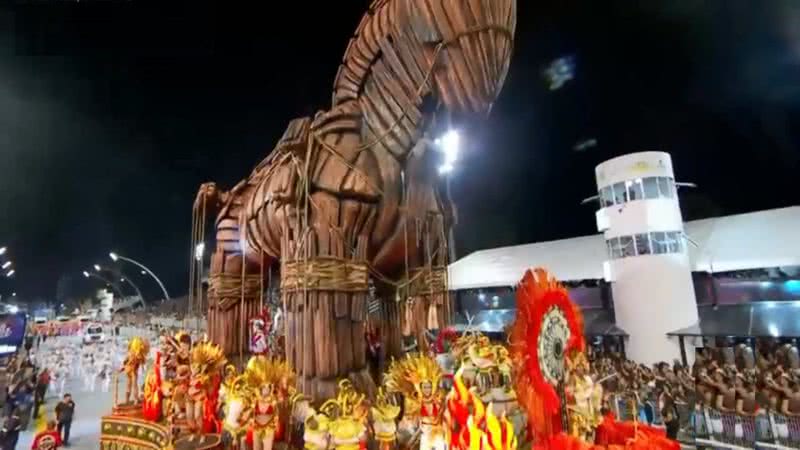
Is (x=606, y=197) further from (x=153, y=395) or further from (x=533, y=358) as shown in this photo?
(x=153, y=395)

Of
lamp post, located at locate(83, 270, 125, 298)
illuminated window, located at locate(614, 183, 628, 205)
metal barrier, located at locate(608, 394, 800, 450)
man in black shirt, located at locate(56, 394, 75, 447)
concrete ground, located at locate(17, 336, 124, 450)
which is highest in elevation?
illuminated window, located at locate(614, 183, 628, 205)

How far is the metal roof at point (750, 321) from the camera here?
943 centimetres

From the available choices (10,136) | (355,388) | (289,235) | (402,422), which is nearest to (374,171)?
(289,235)

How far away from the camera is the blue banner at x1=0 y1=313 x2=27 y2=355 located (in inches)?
382

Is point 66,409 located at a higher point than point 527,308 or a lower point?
lower

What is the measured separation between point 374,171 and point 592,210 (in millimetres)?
16083

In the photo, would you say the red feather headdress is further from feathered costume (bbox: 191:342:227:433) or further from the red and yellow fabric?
the red and yellow fabric

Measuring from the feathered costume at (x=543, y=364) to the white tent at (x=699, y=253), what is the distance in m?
6.36

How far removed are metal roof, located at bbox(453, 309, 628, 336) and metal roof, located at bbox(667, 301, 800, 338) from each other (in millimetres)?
1614

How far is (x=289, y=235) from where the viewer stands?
2.71 metres

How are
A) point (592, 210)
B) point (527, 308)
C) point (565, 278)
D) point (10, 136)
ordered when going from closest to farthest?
1. point (527, 308)
2. point (10, 136)
3. point (565, 278)
4. point (592, 210)

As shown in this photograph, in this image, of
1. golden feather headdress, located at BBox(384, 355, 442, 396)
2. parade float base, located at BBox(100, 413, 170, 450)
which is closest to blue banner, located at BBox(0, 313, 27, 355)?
parade float base, located at BBox(100, 413, 170, 450)

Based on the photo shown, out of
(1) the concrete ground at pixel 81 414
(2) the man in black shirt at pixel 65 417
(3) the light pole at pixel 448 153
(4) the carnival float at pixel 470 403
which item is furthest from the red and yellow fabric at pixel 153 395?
(2) the man in black shirt at pixel 65 417

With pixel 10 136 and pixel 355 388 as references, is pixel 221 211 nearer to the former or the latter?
pixel 355 388
